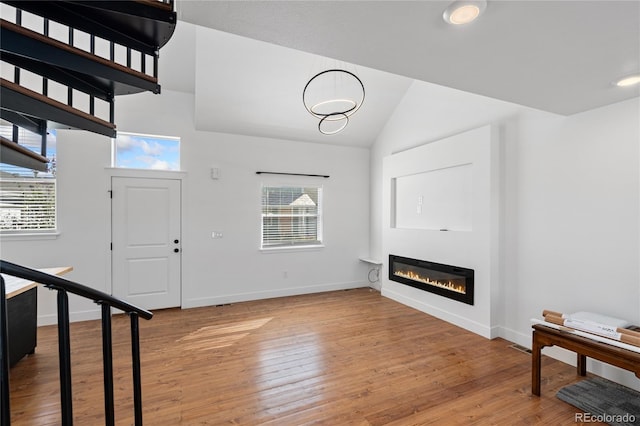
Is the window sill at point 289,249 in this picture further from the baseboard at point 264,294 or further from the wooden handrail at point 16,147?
the wooden handrail at point 16,147

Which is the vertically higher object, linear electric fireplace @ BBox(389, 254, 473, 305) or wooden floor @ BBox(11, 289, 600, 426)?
linear electric fireplace @ BBox(389, 254, 473, 305)

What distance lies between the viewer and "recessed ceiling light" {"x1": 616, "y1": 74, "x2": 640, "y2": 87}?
2.24 metres

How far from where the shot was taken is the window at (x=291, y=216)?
554 centimetres

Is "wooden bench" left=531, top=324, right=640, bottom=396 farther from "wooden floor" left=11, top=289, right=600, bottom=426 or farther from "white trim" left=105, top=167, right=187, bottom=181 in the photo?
"white trim" left=105, top=167, right=187, bottom=181

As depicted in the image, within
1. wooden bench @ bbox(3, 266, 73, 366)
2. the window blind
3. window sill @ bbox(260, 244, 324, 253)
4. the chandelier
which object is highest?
the chandelier

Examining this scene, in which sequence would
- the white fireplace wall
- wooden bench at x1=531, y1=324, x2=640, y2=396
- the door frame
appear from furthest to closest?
1. the door frame
2. the white fireplace wall
3. wooden bench at x1=531, y1=324, x2=640, y2=396

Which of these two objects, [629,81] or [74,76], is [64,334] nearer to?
[74,76]

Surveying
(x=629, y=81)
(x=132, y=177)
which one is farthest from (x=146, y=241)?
(x=629, y=81)

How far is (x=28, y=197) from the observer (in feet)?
13.4

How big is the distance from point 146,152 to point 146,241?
138cm

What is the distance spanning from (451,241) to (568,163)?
1.58m

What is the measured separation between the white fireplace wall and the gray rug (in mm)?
1107

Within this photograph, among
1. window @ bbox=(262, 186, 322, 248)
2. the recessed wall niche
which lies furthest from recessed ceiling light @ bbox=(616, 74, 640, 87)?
window @ bbox=(262, 186, 322, 248)

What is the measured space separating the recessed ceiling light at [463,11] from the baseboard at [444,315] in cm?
345
